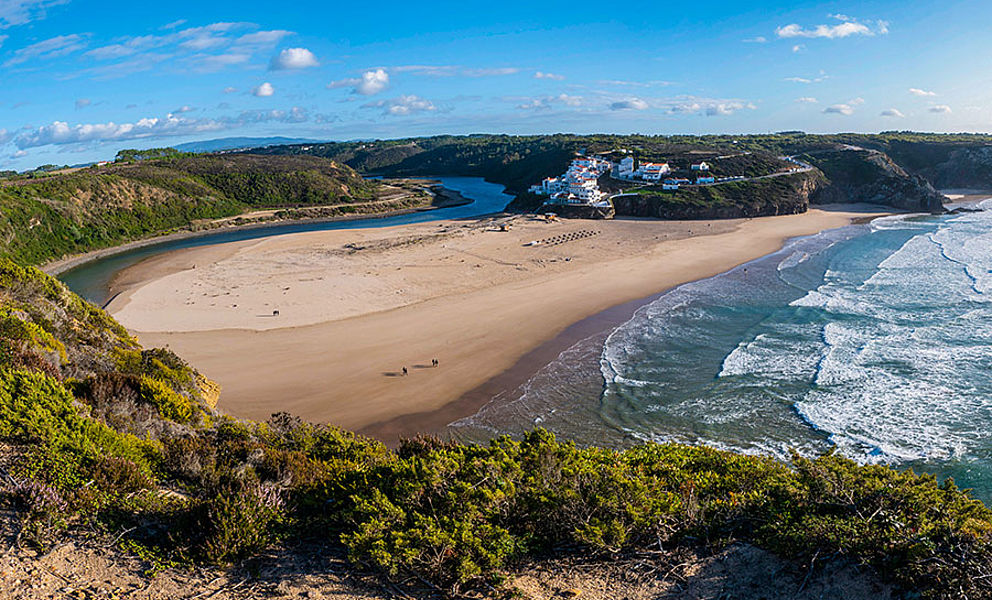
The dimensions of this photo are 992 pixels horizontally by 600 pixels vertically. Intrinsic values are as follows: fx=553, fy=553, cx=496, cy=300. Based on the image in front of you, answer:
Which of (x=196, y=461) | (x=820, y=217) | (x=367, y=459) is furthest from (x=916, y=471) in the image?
(x=820, y=217)

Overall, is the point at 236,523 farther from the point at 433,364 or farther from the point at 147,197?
the point at 147,197

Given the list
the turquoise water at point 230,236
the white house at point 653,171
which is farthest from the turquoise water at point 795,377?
the white house at point 653,171

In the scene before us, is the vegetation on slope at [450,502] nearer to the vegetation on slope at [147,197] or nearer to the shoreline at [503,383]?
the shoreline at [503,383]

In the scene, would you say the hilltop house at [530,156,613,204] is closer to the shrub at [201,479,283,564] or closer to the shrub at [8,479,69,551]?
the shrub at [201,479,283,564]

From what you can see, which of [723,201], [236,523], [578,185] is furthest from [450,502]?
[578,185]

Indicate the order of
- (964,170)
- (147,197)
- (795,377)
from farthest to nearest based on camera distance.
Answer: (964,170), (147,197), (795,377)

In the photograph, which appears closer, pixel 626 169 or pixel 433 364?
pixel 433 364

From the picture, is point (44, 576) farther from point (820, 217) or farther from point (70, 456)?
point (820, 217)

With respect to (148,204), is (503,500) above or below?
below
